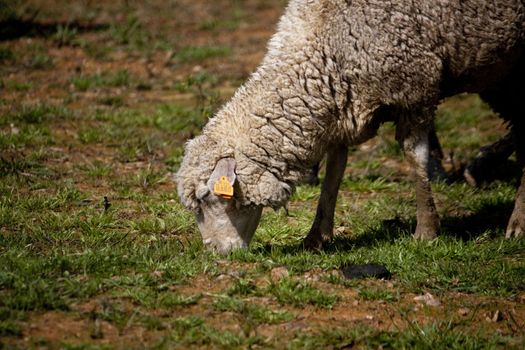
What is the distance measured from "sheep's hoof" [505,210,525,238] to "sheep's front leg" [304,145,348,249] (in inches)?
51.9

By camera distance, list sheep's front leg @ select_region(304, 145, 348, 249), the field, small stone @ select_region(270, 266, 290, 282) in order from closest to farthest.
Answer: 1. the field
2. small stone @ select_region(270, 266, 290, 282)
3. sheep's front leg @ select_region(304, 145, 348, 249)

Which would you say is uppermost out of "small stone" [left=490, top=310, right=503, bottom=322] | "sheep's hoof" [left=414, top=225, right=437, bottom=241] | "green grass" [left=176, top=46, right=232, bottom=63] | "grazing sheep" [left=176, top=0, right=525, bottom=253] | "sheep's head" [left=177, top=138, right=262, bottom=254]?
"grazing sheep" [left=176, top=0, right=525, bottom=253]

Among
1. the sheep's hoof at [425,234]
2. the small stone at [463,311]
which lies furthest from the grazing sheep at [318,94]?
the small stone at [463,311]

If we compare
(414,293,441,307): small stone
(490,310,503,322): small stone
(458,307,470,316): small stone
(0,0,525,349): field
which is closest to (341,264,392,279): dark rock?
(0,0,525,349): field

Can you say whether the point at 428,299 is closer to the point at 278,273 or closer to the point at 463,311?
the point at 463,311

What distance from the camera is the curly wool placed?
568 cm

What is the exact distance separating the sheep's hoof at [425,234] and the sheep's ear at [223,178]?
1457mm

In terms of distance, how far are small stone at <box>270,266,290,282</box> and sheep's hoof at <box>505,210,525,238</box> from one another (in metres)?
2.03

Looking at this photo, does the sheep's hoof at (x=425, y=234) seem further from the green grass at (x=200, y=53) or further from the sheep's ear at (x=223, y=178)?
the green grass at (x=200, y=53)

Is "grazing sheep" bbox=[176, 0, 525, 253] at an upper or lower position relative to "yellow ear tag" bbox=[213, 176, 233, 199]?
upper

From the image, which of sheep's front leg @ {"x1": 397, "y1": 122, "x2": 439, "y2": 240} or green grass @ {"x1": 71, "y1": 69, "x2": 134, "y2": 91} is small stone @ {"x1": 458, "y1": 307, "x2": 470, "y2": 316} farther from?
green grass @ {"x1": 71, "y1": 69, "x2": 134, "y2": 91}

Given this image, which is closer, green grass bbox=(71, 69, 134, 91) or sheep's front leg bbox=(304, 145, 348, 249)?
sheep's front leg bbox=(304, 145, 348, 249)

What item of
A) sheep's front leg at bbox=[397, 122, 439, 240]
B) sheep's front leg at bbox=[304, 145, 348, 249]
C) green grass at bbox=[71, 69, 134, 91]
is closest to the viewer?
sheep's front leg at bbox=[397, 122, 439, 240]

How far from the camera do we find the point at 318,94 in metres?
5.73
